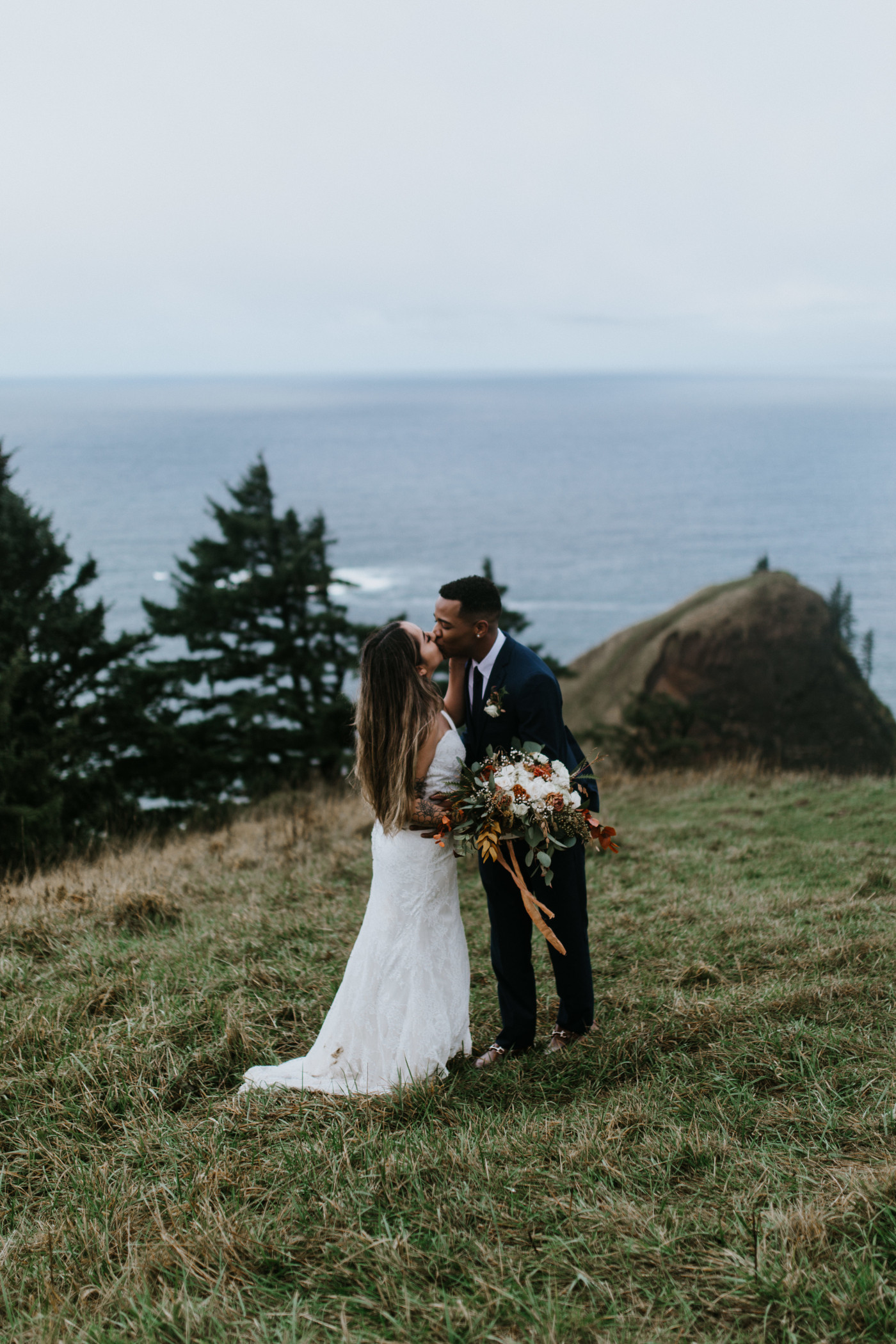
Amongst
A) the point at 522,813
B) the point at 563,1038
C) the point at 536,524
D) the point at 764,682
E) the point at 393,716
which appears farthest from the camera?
the point at 536,524

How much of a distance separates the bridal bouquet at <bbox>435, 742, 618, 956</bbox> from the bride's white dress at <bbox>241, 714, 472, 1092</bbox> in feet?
0.74

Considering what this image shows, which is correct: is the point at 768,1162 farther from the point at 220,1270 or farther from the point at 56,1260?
the point at 56,1260

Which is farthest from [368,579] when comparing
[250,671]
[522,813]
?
[522,813]

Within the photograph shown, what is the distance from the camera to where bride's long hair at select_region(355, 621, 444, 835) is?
423 centimetres

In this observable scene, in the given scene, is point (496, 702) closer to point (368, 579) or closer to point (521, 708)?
point (521, 708)

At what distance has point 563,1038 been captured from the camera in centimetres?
473

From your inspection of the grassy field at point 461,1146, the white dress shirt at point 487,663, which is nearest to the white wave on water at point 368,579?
the grassy field at point 461,1146

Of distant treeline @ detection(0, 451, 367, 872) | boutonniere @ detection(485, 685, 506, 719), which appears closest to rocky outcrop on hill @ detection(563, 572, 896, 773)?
distant treeline @ detection(0, 451, 367, 872)

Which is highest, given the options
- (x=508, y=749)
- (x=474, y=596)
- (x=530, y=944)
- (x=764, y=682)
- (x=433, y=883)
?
(x=474, y=596)

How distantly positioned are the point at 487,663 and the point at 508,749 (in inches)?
18.6

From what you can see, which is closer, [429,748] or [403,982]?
[429,748]

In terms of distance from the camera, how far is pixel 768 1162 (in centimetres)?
327

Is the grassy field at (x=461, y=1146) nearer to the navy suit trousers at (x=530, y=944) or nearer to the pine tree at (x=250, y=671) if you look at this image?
the navy suit trousers at (x=530, y=944)

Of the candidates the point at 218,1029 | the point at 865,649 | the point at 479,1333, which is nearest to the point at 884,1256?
the point at 479,1333
